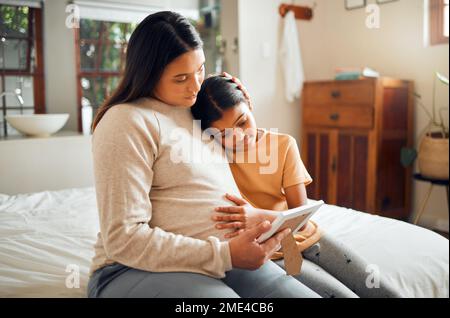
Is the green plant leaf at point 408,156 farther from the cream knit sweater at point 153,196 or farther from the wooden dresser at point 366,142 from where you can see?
the cream knit sweater at point 153,196

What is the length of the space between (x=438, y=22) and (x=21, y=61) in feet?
9.41

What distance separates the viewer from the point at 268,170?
126cm

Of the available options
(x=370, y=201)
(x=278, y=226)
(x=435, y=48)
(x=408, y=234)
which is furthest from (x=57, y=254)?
(x=435, y=48)

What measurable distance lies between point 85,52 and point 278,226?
300cm

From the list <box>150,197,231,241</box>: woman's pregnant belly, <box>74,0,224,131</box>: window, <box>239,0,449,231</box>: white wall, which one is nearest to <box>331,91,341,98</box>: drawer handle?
<box>239,0,449,231</box>: white wall

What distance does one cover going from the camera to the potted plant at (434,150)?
2.72 metres

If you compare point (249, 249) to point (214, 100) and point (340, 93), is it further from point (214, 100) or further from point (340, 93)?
point (340, 93)

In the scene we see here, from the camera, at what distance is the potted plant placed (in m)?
2.72

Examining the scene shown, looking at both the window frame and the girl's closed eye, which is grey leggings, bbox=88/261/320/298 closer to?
the girl's closed eye

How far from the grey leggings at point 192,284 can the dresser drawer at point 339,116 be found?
7.24ft

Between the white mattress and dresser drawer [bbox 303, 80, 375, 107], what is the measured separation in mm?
1416

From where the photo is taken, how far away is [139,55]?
1004 mm

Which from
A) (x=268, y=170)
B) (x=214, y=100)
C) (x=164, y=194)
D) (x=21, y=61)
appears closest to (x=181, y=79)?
(x=214, y=100)

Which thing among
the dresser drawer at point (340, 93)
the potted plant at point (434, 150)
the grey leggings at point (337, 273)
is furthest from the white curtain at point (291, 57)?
the grey leggings at point (337, 273)
